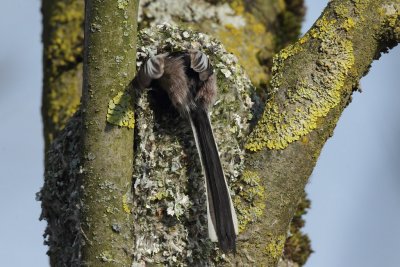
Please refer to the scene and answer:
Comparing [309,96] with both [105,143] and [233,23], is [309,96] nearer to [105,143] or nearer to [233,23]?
[105,143]

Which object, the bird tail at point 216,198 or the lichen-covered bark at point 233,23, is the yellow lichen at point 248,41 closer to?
the lichen-covered bark at point 233,23

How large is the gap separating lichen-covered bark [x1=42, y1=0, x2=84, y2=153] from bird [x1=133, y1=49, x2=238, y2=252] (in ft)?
3.48

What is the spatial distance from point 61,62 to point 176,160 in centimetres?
135

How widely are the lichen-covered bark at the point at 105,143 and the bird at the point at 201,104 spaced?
5.6 inches

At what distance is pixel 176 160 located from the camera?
291cm

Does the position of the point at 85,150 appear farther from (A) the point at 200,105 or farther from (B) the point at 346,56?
(B) the point at 346,56

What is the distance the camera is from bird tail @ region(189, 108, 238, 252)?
8.24 feet

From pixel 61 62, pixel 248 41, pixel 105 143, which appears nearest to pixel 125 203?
pixel 105 143

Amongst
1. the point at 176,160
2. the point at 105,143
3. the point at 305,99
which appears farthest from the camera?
the point at 176,160

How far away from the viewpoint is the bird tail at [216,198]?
2.51 metres

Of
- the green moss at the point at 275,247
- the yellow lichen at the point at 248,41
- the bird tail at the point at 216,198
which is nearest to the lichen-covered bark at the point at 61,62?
the yellow lichen at the point at 248,41

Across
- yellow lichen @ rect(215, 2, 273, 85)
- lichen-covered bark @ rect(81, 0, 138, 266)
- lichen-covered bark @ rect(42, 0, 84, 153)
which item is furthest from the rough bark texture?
lichen-covered bark @ rect(42, 0, 84, 153)

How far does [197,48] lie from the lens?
316cm

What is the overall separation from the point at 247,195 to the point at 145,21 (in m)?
1.46
